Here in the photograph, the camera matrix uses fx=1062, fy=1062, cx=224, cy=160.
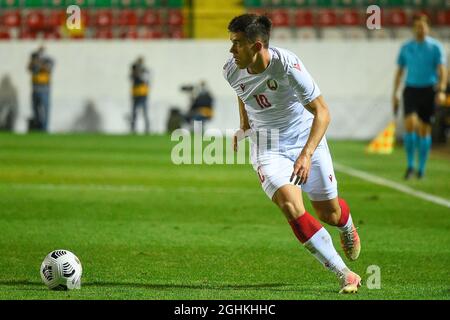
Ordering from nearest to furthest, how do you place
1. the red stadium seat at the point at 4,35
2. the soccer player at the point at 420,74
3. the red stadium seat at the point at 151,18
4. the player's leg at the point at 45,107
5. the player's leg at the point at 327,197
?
the player's leg at the point at 327,197, the soccer player at the point at 420,74, the player's leg at the point at 45,107, the red stadium seat at the point at 4,35, the red stadium seat at the point at 151,18

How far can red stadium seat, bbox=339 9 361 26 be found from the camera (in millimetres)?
30578

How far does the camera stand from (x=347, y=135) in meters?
29.7

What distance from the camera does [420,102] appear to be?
15.8 meters

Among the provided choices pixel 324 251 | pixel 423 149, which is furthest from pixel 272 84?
pixel 423 149

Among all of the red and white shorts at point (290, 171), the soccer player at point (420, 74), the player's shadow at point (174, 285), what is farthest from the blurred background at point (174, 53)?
the player's shadow at point (174, 285)

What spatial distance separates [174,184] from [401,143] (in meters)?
12.8

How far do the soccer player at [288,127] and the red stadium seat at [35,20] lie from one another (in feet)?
77.0

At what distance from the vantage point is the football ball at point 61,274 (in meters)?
7.28

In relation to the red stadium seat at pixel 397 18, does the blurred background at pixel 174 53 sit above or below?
below

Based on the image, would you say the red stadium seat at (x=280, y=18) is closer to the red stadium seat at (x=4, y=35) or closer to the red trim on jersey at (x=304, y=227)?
the red stadium seat at (x=4, y=35)

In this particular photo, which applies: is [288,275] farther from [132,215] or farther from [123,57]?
[123,57]

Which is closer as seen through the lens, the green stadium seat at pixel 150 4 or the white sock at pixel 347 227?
the white sock at pixel 347 227


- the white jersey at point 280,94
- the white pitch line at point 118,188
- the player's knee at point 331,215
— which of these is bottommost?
the white pitch line at point 118,188

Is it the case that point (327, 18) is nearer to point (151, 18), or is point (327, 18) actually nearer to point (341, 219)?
point (151, 18)
